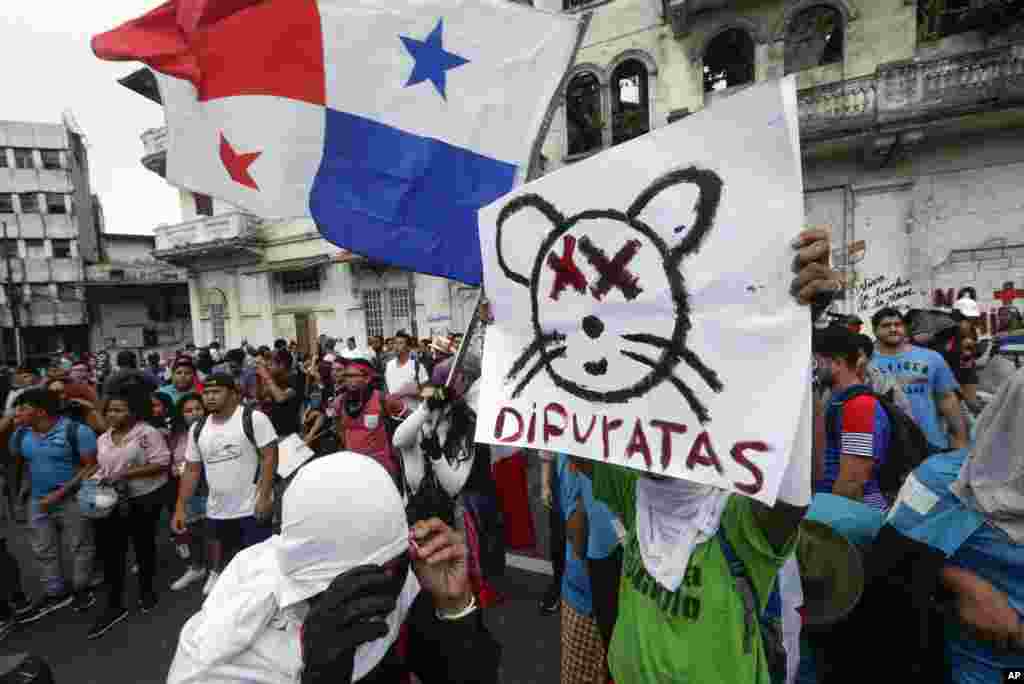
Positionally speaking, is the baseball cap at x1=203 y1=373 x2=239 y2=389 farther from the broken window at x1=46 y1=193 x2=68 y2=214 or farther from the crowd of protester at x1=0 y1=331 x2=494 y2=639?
the broken window at x1=46 y1=193 x2=68 y2=214

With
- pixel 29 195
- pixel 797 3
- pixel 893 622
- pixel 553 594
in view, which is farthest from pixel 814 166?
pixel 29 195

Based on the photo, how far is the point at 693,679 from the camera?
1260 mm

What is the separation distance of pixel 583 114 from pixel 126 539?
1309 cm

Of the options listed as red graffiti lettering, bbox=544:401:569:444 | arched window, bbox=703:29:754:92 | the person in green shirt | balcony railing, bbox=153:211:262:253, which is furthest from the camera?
balcony railing, bbox=153:211:262:253

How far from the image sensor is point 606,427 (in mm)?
1344

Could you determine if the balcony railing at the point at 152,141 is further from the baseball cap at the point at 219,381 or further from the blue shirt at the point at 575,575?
the blue shirt at the point at 575,575

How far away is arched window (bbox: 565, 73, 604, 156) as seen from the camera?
13289 millimetres

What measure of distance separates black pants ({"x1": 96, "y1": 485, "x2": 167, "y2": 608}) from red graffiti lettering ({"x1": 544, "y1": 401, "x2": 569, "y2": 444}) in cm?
341

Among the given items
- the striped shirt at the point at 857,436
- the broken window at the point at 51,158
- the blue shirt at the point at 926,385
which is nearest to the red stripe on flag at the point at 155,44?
the striped shirt at the point at 857,436

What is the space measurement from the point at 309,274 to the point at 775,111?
18656 mm

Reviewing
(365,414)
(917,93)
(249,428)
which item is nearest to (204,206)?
(365,414)

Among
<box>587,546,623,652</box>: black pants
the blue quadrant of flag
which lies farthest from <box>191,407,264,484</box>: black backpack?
<box>587,546,623,652</box>: black pants

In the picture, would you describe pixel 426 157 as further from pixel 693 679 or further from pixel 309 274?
pixel 309 274

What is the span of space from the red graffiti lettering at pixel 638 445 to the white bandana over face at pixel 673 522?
0.16 metres
